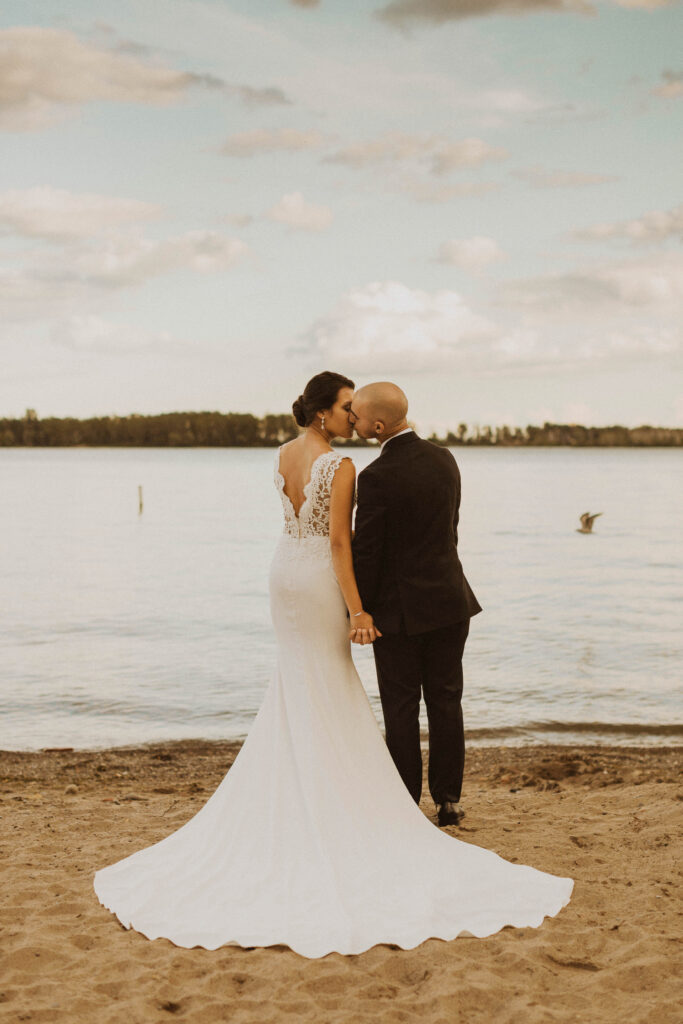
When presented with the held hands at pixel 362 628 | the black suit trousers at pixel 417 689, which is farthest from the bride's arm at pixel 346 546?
the black suit trousers at pixel 417 689

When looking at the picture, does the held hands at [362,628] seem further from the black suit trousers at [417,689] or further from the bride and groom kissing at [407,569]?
the black suit trousers at [417,689]

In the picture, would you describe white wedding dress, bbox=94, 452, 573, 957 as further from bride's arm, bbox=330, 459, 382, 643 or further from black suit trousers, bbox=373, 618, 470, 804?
black suit trousers, bbox=373, 618, 470, 804

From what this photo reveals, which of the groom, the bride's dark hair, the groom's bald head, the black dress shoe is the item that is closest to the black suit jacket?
the groom

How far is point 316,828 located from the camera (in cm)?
417

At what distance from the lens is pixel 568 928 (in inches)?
156

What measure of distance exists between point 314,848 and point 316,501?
1.55m

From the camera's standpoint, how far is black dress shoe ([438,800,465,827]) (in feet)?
17.2

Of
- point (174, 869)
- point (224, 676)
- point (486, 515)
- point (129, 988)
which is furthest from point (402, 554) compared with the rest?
point (486, 515)

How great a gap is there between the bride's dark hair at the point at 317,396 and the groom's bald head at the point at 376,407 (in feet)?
0.47

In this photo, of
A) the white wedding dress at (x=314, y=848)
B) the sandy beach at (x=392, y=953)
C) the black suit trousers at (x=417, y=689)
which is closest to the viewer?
the sandy beach at (x=392, y=953)

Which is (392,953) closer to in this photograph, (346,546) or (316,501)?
(346,546)

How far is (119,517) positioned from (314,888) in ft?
152

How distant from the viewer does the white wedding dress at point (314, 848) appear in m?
3.88

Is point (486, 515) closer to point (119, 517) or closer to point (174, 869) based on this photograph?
point (119, 517)
